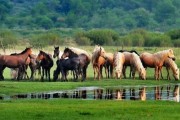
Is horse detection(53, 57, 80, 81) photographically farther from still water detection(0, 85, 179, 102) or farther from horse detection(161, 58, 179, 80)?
horse detection(161, 58, 179, 80)

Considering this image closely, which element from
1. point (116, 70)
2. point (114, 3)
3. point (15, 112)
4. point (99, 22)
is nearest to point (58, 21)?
point (99, 22)

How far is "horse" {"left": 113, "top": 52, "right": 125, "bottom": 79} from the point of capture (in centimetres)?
5062

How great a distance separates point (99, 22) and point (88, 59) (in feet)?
371

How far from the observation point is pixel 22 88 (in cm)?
3928

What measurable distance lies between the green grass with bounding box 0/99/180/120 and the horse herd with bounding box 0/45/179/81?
54.5ft

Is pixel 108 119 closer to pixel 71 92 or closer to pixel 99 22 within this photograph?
pixel 71 92

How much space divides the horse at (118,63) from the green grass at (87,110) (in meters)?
18.4

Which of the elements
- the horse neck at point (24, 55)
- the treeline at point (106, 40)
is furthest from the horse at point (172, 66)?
the treeline at point (106, 40)

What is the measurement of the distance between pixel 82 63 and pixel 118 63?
2.88 meters

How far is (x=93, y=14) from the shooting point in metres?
170

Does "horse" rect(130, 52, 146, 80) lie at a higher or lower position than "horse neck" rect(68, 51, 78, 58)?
lower

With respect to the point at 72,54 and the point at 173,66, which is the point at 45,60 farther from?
the point at 173,66

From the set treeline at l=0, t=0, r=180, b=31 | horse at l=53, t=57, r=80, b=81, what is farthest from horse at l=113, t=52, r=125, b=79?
treeline at l=0, t=0, r=180, b=31

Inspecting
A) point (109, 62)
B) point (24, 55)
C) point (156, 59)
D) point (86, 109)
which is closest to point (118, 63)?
point (109, 62)
